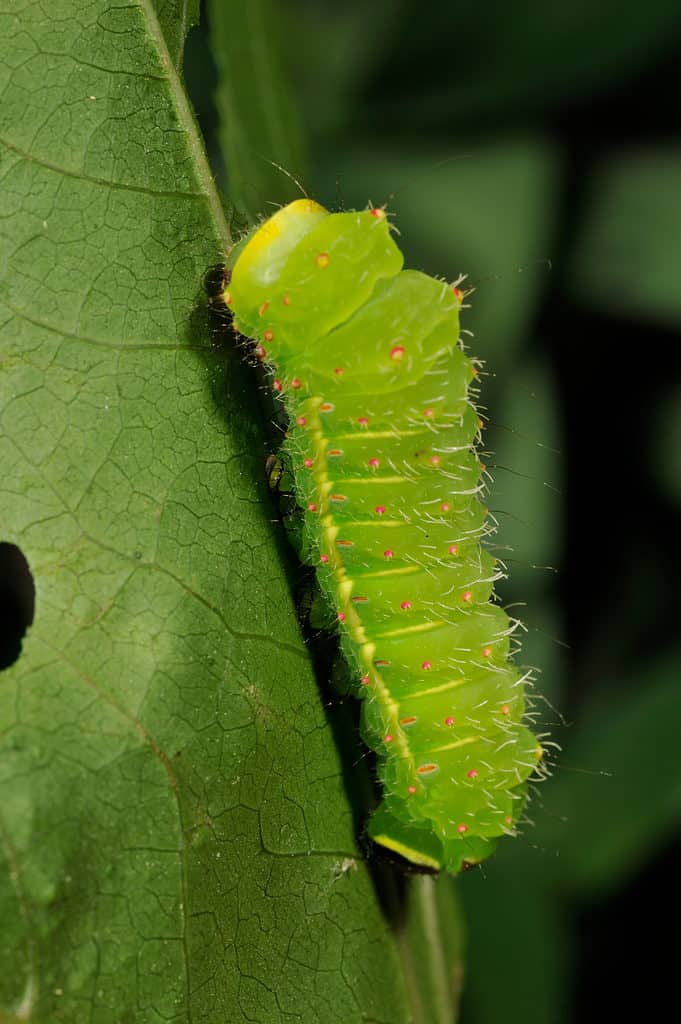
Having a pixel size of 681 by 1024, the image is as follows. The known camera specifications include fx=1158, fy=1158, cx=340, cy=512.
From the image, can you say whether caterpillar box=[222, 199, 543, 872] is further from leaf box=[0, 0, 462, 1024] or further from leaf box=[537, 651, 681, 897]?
leaf box=[537, 651, 681, 897]

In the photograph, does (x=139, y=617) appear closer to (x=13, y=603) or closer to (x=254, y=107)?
(x=13, y=603)

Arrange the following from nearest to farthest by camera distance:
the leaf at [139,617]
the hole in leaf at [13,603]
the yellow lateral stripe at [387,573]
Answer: the leaf at [139,617] < the hole in leaf at [13,603] < the yellow lateral stripe at [387,573]

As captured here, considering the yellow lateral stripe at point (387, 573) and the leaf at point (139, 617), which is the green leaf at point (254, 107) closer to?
the leaf at point (139, 617)

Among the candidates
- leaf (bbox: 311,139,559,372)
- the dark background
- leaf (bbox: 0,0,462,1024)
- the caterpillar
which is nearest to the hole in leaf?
leaf (bbox: 0,0,462,1024)

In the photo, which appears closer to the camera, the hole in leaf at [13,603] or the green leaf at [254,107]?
the hole in leaf at [13,603]

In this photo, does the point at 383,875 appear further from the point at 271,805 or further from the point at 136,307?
the point at 136,307

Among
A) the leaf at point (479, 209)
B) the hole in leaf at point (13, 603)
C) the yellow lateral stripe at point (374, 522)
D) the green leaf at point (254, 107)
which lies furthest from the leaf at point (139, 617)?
the leaf at point (479, 209)
